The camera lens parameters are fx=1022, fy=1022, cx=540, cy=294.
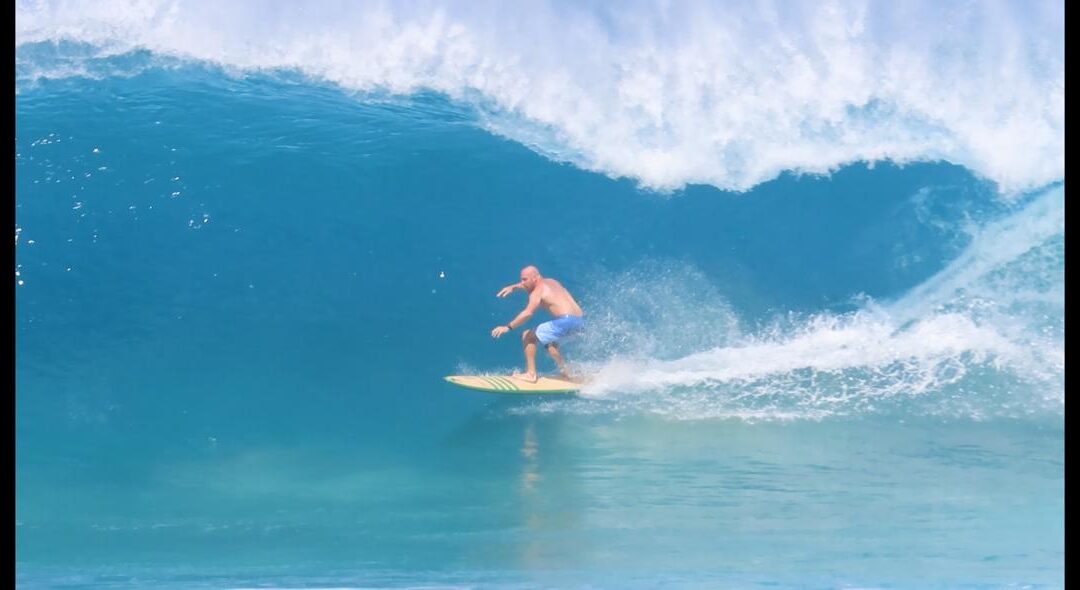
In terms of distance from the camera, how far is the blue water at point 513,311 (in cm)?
594

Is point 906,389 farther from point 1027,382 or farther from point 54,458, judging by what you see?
point 54,458

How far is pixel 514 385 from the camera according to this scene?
7.04 metres

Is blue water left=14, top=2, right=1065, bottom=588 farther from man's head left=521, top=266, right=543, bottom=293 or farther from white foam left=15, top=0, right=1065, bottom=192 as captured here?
man's head left=521, top=266, right=543, bottom=293

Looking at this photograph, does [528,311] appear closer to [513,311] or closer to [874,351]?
[513,311]

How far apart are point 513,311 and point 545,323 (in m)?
0.63

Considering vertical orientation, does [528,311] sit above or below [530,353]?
above

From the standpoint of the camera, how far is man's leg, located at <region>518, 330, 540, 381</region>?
707 centimetres

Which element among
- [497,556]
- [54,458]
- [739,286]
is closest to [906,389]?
[739,286]

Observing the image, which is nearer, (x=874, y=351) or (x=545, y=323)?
(x=545, y=323)

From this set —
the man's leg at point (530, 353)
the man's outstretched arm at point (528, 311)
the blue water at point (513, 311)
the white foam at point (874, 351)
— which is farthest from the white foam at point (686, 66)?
the man's leg at point (530, 353)

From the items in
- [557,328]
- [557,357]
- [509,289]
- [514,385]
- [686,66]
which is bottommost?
[514,385]

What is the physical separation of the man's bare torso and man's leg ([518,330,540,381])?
219 millimetres

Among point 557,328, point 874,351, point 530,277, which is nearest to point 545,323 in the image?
point 557,328

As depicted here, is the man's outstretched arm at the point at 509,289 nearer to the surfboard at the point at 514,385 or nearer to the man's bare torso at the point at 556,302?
the man's bare torso at the point at 556,302
